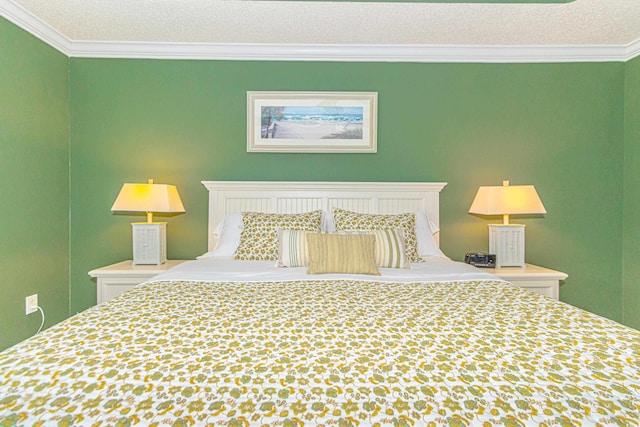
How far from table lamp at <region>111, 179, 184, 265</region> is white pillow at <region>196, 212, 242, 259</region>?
0.34 meters

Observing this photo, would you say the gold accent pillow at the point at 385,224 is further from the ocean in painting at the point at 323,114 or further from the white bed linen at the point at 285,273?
the ocean in painting at the point at 323,114

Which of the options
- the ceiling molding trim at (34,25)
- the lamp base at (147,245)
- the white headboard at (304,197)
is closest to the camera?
the ceiling molding trim at (34,25)

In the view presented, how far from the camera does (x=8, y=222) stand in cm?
240

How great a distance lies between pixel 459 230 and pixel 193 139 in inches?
95.2

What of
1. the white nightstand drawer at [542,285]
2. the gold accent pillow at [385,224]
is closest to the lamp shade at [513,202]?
the white nightstand drawer at [542,285]

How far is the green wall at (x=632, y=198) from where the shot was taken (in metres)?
2.89

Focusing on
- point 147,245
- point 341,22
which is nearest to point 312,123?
point 341,22

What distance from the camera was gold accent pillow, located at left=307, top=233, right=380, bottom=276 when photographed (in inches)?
79.4

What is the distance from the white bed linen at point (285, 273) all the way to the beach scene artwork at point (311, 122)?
1.24 metres

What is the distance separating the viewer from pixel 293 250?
2227 millimetres

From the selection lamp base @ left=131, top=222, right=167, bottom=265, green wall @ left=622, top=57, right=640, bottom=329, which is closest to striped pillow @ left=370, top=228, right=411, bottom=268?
lamp base @ left=131, top=222, right=167, bottom=265

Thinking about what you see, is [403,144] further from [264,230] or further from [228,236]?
[228,236]

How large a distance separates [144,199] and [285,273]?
51.0 inches

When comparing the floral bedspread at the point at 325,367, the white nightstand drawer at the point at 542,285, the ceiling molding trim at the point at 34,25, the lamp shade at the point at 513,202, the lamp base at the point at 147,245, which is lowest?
the white nightstand drawer at the point at 542,285
